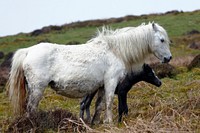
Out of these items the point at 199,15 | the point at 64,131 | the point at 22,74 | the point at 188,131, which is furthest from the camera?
the point at 199,15

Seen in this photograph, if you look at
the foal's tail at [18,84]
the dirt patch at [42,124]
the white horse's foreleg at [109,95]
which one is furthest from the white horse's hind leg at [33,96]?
the white horse's foreleg at [109,95]

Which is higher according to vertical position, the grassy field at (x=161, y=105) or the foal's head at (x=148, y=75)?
the foal's head at (x=148, y=75)

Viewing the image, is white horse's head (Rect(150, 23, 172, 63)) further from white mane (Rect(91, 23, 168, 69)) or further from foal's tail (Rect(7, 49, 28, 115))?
foal's tail (Rect(7, 49, 28, 115))

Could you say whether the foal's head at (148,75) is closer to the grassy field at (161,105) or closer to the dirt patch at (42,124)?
the grassy field at (161,105)

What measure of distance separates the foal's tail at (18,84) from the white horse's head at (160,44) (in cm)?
245

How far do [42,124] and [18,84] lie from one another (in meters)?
0.91

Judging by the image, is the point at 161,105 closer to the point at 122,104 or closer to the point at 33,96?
the point at 122,104

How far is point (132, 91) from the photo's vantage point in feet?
42.3

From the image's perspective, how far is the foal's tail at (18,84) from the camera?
8133 mm

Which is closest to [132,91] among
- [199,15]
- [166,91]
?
[166,91]

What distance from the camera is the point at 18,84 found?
8156 mm

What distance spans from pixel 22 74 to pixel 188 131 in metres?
3.20

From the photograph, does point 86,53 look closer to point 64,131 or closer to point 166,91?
point 64,131

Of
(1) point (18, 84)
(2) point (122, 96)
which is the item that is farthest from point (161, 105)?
(1) point (18, 84)
